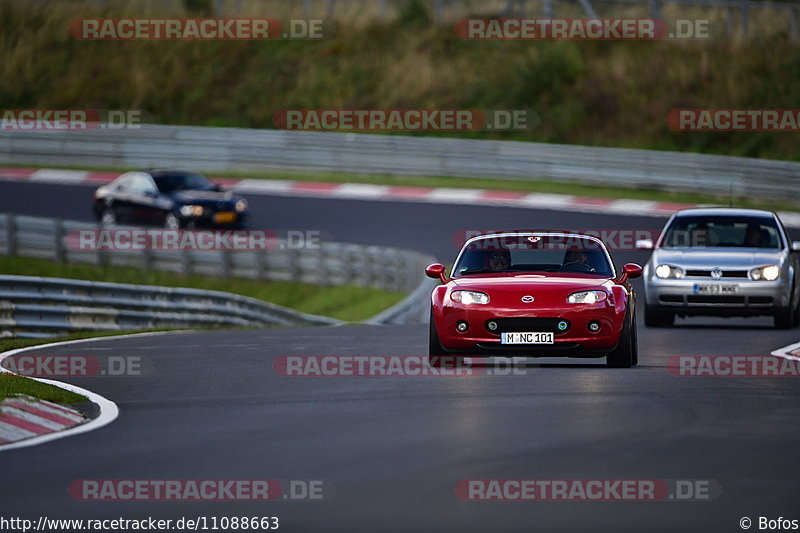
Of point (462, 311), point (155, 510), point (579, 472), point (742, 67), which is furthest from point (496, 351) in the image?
point (742, 67)

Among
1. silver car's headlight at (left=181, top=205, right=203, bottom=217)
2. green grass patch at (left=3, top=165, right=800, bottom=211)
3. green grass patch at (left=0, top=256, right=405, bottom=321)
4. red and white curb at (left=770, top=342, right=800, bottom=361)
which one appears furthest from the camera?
green grass patch at (left=3, top=165, right=800, bottom=211)

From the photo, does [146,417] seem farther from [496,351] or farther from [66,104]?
[66,104]

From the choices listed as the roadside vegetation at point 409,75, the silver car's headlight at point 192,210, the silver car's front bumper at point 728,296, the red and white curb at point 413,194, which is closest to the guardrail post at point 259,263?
the silver car's headlight at point 192,210

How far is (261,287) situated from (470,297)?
17.6 meters

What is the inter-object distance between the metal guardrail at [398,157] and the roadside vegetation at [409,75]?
480 cm

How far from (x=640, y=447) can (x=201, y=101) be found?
4422cm

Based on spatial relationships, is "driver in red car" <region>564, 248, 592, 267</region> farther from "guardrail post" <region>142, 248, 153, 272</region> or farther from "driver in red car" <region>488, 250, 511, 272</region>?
"guardrail post" <region>142, 248, 153, 272</region>

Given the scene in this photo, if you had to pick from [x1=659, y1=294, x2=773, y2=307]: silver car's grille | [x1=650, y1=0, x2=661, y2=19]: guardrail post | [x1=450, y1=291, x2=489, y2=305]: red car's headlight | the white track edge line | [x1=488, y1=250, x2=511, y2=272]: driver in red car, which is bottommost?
the white track edge line

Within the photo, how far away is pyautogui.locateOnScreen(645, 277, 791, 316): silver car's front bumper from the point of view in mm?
19781

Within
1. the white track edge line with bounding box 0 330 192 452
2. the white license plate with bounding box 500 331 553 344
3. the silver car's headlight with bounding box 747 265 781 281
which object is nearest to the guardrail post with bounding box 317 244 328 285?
the silver car's headlight with bounding box 747 265 781 281

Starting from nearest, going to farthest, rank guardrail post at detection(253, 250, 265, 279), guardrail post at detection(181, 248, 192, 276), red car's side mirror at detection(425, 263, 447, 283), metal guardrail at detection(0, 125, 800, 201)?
1. red car's side mirror at detection(425, 263, 447, 283)
2. guardrail post at detection(253, 250, 265, 279)
3. guardrail post at detection(181, 248, 192, 276)
4. metal guardrail at detection(0, 125, 800, 201)

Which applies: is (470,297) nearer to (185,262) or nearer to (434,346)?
(434,346)

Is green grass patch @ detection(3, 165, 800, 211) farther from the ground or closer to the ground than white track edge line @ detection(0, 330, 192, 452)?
farther from the ground

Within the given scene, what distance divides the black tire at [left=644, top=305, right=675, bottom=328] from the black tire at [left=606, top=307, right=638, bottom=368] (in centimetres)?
522
